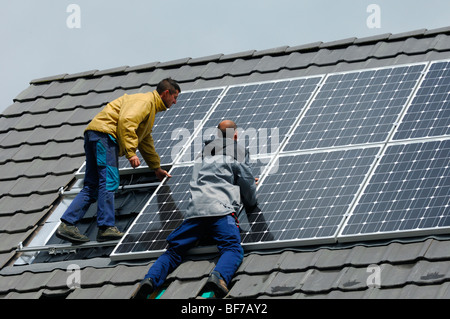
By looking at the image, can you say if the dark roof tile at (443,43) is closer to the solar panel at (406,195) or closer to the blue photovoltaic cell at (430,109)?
the blue photovoltaic cell at (430,109)

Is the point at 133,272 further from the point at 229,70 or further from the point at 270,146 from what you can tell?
the point at 229,70

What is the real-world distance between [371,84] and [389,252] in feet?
9.73

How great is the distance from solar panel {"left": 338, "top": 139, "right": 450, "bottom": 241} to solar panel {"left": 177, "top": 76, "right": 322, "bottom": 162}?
4.67 ft

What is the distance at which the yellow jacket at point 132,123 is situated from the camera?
34.6ft

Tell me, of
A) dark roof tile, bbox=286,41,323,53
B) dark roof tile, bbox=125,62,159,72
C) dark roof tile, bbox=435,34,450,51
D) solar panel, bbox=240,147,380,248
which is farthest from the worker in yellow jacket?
dark roof tile, bbox=435,34,450,51

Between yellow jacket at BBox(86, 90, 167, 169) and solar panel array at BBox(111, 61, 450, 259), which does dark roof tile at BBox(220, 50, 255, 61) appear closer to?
solar panel array at BBox(111, 61, 450, 259)

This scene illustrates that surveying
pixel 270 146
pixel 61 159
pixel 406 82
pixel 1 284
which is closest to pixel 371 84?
pixel 406 82

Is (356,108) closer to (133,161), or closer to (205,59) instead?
(133,161)

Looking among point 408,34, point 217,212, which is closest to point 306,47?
point 408,34

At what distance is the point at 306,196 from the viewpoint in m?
9.85

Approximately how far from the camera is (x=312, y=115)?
36.2ft

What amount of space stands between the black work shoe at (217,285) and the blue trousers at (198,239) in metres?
0.15

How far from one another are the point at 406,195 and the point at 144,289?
8.72 ft

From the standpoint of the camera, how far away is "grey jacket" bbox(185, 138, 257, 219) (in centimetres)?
958
